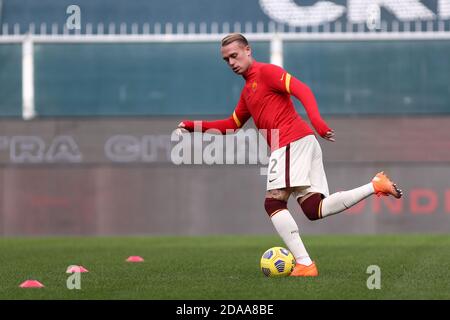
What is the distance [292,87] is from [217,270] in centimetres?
230

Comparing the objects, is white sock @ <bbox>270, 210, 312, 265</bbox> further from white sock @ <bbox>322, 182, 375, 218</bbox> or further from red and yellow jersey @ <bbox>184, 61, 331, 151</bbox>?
red and yellow jersey @ <bbox>184, 61, 331, 151</bbox>

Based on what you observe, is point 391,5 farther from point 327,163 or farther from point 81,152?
point 81,152

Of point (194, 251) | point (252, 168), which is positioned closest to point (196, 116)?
point (252, 168)

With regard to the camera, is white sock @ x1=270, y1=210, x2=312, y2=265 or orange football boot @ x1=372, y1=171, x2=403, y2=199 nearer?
orange football boot @ x1=372, y1=171, x2=403, y2=199

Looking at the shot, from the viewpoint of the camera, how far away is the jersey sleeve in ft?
30.8

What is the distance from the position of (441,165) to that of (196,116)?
5.22 metres

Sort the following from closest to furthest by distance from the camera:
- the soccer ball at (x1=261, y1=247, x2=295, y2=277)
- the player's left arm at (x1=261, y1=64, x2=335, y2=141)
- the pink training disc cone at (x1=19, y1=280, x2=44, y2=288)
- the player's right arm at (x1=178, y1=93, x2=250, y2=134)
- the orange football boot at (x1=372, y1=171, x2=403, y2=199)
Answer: the pink training disc cone at (x1=19, y1=280, x2=44, y2=288) < the orange football boot at (x1=372, y1=171, x2=403, y2=199) < the player's left arm at (x1=261, y1=64, x2=335, y2=141) < the soccer ball at (x1=261, y1=247, x2=295, y2=277) < the player's right arm at (x1=178, y1=93, x2=250, y2=134)

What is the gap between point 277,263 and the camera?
9.60 metres

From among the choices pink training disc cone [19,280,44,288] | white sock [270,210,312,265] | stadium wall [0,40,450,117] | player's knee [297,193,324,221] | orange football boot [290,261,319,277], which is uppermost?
stadium wall [0,40,450,117]

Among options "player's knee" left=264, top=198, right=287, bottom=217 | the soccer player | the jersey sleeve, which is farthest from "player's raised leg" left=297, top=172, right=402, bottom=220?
the jersey sleeve

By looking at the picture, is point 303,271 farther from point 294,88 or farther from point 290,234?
point 294,88

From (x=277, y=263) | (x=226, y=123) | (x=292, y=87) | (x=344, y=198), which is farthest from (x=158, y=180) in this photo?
(x=344, y=198)

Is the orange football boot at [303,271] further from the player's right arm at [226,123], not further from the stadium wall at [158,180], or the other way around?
the stadium wall at [158,180]

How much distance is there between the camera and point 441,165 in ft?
69.2
